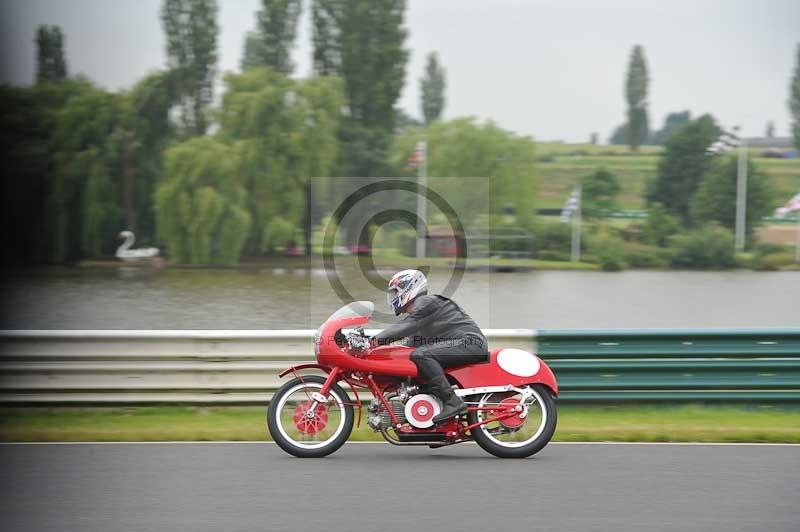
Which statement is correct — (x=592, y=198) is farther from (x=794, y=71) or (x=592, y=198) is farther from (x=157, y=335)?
(x=157, y=335)

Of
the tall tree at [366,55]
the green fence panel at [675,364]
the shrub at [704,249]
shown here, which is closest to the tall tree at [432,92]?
the tall tree at [366,55]

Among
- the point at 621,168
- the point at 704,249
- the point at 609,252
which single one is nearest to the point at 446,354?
the point at 609,252

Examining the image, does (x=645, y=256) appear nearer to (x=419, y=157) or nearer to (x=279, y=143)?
(x=419, y=157)

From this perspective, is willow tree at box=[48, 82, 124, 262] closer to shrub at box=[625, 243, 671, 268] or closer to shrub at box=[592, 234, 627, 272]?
shrub at box=[592, 234, 627, 272]

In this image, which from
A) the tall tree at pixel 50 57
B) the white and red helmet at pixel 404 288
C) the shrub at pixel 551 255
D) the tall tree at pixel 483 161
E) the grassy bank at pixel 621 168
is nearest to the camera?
the white and red helmet at pixel 404 288

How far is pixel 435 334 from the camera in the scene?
7156 millimetres

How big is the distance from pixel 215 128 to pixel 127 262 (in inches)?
270

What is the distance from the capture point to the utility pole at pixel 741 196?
1806 inches

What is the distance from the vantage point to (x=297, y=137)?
37.8 m

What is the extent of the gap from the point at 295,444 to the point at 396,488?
1.25 m

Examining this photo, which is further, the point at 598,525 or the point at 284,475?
the point at 284,475

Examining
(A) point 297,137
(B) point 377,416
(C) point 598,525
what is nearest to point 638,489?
(C) point 598,525

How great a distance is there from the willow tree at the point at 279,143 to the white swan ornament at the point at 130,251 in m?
4.83

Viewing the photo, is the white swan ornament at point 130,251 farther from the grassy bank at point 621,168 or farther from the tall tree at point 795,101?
the tall tree at point 795,101
